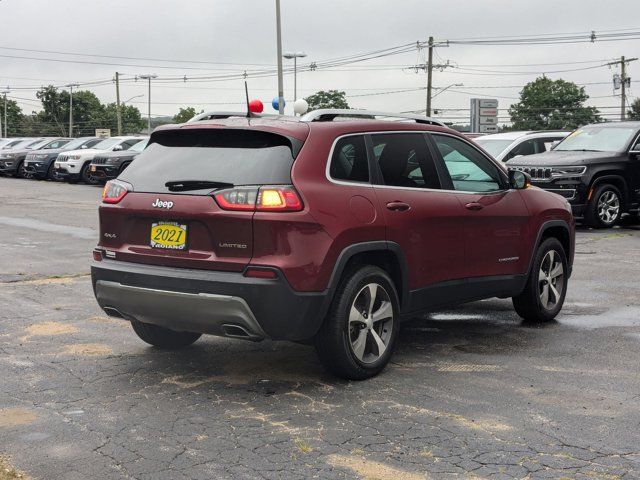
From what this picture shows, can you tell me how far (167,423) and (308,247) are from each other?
1302 millimetres

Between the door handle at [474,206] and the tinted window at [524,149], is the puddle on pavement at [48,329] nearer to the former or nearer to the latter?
the door handle at [474,206]

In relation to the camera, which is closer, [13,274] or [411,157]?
[411,157]

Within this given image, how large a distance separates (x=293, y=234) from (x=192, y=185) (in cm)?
75

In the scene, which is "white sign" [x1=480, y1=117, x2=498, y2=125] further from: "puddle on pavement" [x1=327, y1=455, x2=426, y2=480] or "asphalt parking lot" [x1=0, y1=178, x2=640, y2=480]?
"puddle on pavement" [x1=327, y1=455, x2=426, y2=480]

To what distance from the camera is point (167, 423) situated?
5.02 metres

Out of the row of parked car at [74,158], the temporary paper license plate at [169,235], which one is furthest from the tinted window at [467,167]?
the row of parked car at [74,158]

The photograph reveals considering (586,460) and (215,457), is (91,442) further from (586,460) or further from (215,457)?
(586,460)

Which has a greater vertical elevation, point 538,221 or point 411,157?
point 411,157

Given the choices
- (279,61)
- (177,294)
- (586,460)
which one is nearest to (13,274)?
(177,294)

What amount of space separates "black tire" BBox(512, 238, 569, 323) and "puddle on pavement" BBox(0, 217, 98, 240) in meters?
8.41

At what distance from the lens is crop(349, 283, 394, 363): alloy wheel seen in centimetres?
586

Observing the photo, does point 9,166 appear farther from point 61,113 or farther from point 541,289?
point 61,113

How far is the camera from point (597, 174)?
16719 millimetres

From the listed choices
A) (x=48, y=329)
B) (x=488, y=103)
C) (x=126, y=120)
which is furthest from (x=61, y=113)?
(x=48, y=329)
